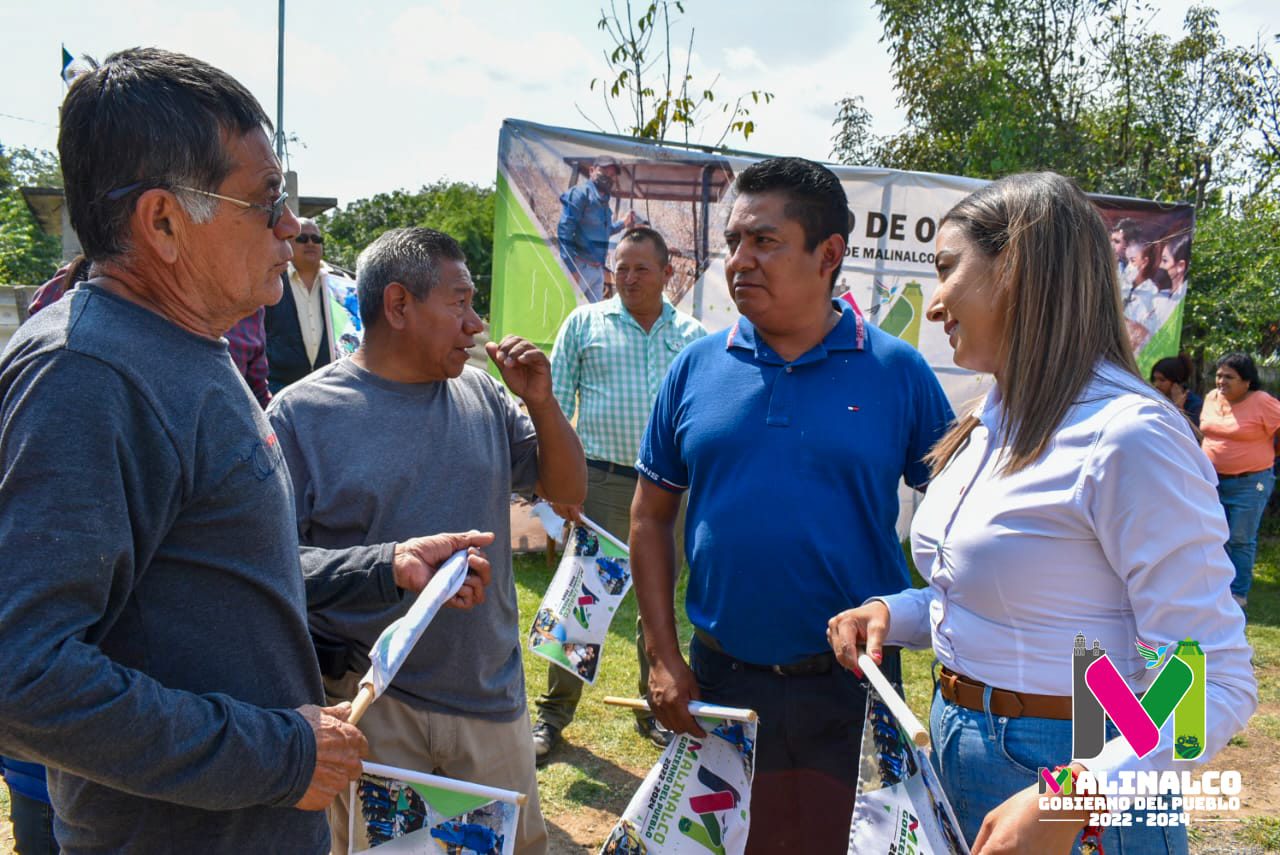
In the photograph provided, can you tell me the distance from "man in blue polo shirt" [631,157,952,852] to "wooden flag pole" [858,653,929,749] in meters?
0.43

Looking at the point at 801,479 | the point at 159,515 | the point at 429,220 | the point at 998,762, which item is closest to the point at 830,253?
the point at 801,479

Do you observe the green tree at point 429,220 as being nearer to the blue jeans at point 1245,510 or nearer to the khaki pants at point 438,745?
the blue jeans at point 1245,510

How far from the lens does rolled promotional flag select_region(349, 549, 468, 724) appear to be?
1677 millimetres

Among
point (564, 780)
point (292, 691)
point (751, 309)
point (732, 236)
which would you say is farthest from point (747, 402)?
point (564, 780)

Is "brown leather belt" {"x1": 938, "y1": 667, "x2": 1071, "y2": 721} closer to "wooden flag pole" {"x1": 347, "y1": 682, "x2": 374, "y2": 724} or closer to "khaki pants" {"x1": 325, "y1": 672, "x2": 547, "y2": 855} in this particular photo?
"wooden flag pole" {"x1": 347, "y1": 682, "x2": 374, "y2": 724}

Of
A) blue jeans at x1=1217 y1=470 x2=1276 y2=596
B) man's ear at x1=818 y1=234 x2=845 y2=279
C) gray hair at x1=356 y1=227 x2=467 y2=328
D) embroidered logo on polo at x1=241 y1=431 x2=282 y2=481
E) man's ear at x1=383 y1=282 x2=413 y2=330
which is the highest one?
man's ear at x1=818 y1=234 x2=845 y2=279

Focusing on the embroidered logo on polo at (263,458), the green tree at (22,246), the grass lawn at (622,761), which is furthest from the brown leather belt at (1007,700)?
the green tree at (22,246)

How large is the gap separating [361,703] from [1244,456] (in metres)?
8.67

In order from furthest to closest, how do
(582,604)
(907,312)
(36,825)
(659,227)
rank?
(907,312), (659,227), (582,604), (36,825)

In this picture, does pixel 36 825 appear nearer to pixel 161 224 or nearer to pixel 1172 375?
pixel 161 224

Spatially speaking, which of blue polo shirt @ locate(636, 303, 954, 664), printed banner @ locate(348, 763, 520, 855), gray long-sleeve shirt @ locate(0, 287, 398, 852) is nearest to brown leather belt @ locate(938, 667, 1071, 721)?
blue polo shirt @ locate(636, 303, 954, 664)

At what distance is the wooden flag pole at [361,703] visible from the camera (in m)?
1.56

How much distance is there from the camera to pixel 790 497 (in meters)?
2.38

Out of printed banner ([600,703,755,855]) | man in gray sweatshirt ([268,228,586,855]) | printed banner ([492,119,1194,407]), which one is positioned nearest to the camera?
printed banner ([600,703,755,855])
